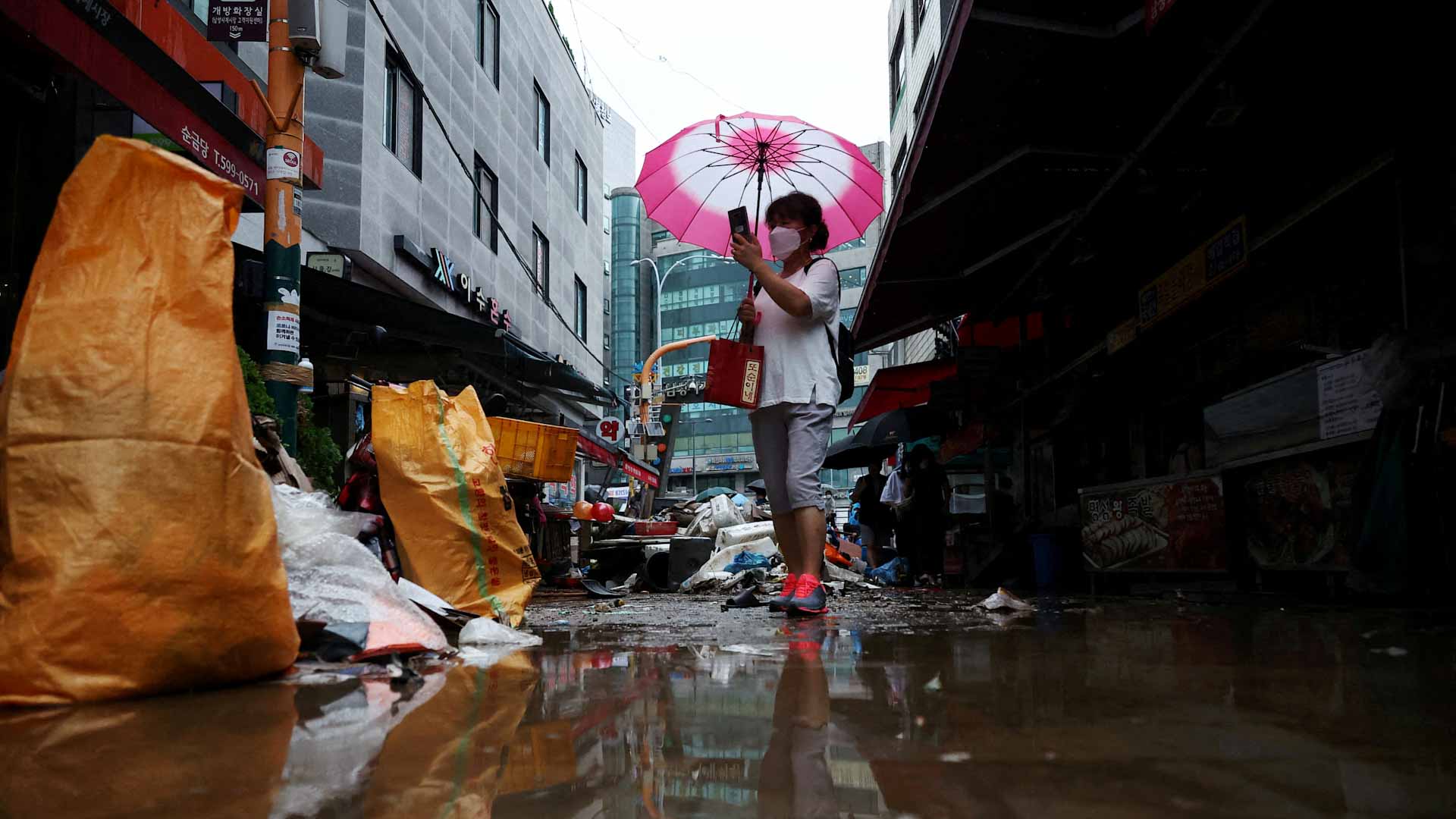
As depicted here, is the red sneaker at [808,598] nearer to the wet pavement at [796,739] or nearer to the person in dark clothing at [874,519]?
the wet pavement at [796,739]

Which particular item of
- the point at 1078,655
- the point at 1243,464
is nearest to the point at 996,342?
the point at 1243,464

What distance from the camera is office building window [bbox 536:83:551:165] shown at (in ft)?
67.8

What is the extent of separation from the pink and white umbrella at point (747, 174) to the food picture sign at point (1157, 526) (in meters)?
2.48

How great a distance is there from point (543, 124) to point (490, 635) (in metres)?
19.7

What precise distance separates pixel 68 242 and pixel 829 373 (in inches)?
120

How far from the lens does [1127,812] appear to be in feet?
3.51

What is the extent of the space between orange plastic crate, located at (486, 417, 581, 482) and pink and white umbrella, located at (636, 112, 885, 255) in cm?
156

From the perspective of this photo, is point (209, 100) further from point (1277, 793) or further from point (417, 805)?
point (1277, 793)

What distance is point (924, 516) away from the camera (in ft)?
34.6

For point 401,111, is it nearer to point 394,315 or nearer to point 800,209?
point 394,315

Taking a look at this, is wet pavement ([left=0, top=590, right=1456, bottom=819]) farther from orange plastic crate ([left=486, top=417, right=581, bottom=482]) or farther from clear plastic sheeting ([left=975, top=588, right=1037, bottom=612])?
orange plastic crate ([left=486, top=417, right=581, bottom=482])

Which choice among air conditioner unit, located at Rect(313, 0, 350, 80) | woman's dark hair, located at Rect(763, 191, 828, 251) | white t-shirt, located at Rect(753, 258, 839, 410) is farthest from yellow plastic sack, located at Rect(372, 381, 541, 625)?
air conditioner unit, located at Rect(313, 0, 350, 80)

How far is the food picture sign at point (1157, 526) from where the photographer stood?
550 centimetres

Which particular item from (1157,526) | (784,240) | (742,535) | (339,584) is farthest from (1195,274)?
(339,584)
